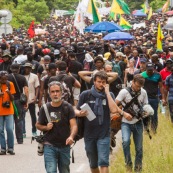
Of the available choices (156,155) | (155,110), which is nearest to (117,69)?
(155,110)

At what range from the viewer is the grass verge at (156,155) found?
519 inches

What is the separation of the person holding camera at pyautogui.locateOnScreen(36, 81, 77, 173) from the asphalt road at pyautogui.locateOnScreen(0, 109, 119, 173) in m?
2.88

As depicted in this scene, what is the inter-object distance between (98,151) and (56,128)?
3.15ft

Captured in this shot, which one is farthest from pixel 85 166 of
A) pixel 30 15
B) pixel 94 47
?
pixel 30 15

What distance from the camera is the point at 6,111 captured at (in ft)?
52.4

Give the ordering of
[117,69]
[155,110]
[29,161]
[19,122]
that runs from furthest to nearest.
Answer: [117,69] → [155,110] → [19,122] → [29,161]

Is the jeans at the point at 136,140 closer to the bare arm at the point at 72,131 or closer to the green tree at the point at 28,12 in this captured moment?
the bare arm at the point at 72,131

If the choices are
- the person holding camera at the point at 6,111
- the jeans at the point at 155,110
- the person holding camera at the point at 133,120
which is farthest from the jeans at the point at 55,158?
the jeans at the point at 155,110

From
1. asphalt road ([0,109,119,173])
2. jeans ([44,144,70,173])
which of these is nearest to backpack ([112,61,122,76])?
asphalt road ([0,109,119,173])

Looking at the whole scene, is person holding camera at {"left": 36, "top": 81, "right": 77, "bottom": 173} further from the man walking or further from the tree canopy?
the tree canopy

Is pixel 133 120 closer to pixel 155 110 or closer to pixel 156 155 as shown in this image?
pixel 156 155

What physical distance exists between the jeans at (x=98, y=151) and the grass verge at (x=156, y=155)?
1004 mm

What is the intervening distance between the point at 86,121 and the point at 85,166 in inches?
107

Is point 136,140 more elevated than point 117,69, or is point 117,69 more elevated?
point 136,140
